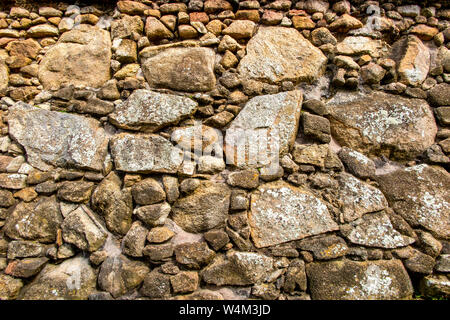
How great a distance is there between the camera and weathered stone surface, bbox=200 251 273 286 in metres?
1.78

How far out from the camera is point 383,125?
2.10 m

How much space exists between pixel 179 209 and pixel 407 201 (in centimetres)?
189

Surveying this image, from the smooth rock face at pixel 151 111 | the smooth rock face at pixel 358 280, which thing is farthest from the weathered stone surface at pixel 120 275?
the smooth rock face at pixel 358 280

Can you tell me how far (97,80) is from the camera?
222cm

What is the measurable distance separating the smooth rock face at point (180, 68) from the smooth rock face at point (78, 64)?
0.40 m

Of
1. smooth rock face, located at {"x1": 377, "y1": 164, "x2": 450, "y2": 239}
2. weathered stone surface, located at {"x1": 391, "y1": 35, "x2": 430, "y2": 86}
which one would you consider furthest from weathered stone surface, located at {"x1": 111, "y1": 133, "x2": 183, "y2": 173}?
weathered stone surface, located at {"x1": 391, "y1": 35, "x2": 430, "y2": 86}

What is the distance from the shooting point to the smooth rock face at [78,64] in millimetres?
2225

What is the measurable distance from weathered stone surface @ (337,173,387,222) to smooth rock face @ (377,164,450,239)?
4.6 inches

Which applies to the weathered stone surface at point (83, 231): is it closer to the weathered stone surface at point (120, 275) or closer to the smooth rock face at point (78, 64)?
the weathered stone surface at point (120, 275)

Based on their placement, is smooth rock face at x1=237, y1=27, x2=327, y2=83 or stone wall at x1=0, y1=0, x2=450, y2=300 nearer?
stone wall at x1=0, y1=0, x2=450, y2=300

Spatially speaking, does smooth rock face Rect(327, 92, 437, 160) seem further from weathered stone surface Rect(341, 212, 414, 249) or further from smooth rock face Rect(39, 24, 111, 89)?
smooth rock face Rect(39, 24, 111, 89)
